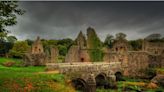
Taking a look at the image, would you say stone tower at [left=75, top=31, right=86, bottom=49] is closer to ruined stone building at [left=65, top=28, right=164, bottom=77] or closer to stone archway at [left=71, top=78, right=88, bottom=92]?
ruined stone building at [left=65, top=28, right=164, bottom=77]

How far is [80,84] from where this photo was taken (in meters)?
43.3

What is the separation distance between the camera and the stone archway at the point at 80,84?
135ft

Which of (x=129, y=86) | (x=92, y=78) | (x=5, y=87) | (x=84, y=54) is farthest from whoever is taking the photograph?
(x=84, y=54)

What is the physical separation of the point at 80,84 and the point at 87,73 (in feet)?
9.20

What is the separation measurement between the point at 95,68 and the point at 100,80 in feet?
19.4

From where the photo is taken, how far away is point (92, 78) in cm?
4100

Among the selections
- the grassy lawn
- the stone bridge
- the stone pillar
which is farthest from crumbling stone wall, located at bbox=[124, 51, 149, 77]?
the grassy lawn

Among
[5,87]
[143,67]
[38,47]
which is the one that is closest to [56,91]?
[5,87]

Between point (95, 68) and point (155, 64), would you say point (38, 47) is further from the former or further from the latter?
point (155, 64)

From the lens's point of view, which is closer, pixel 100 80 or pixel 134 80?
pixel 100 80

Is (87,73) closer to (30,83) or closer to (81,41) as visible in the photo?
(30,83)

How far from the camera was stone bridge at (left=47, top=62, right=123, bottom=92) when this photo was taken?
37.6 metres

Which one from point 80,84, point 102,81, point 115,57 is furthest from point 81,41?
point 80,84

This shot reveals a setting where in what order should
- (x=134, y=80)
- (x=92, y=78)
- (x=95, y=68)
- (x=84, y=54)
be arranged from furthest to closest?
(x=84, y=54), (x=134, y=80), (x=95, y=68), (x=92, y=78)
